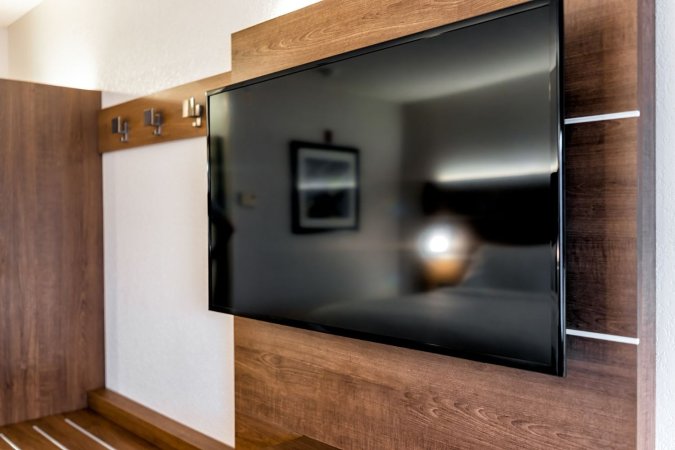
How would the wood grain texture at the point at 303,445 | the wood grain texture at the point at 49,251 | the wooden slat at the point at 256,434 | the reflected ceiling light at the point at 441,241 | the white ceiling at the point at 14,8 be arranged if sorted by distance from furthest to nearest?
the white ceiling at the point at 14,8
the wood grain texture at the point at 49,251
the wooden slat at the point at 256,434
the wood grain texture at the point at 303,445
the reflected ceiling light at the point at 441,241

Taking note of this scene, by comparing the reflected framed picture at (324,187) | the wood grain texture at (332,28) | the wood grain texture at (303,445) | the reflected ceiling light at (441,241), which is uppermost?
the wood grain texture at (332,28)

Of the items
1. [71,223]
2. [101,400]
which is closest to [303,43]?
[71,223]

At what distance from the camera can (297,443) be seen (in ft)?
5.76

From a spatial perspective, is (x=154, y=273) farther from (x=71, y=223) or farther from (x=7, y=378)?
(x=7, y=378)

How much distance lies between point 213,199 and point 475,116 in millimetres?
1000

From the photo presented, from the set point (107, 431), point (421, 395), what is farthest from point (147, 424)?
point (421, 395)

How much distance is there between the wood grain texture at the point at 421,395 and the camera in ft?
3.92

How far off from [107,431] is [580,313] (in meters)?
2.21

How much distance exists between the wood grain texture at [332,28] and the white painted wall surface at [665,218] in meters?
0.32

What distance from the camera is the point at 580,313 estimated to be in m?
1.22

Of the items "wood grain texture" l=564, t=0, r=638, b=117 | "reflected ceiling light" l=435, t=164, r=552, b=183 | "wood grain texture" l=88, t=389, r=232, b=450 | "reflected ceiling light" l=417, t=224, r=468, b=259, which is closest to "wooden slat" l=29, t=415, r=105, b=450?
Answer: "wood grain texture" l=88, t=389, r=232, b=450

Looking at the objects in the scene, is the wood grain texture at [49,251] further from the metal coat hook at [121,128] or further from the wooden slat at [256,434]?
the wooden slat at [256,434]

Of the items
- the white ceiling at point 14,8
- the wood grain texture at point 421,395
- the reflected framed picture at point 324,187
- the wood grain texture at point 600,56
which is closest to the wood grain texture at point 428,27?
the wood grain texture at point 600,56

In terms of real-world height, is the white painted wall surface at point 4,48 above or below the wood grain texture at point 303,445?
above
